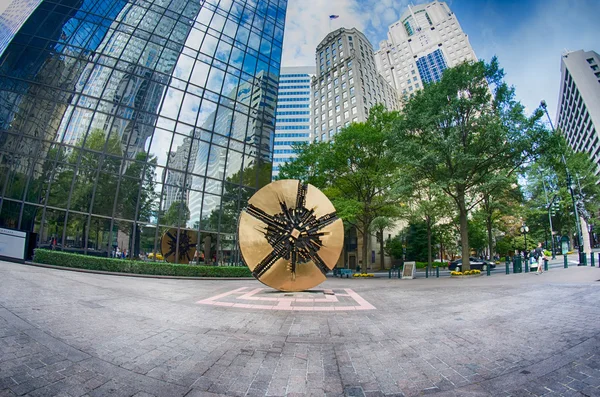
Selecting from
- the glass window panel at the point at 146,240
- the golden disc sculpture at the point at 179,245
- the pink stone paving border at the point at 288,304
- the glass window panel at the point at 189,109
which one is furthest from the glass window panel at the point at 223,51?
the pink stone paving border at the point at 288,304

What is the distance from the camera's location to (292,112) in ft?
309

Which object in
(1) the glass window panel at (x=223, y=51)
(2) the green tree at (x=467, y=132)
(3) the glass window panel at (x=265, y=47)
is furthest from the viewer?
(3) the glass window panel at (x=265, y=47)

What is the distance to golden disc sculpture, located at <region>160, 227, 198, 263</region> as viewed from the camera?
→ 20.3 m

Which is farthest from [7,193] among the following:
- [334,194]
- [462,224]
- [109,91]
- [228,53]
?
[462,224]

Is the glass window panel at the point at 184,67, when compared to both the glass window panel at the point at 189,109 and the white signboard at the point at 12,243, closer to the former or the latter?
the glass window panel at the point at 189,109

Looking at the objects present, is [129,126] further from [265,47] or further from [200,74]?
[265,47]

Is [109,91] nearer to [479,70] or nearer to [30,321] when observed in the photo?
[30,321]

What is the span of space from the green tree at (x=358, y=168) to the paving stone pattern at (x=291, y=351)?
56.2 feet

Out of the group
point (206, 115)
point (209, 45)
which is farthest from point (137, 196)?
point (209, 45)

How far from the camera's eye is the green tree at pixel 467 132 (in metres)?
18.2

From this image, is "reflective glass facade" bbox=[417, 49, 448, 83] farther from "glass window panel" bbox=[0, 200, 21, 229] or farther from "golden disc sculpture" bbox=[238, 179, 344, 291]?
"glass window panel" bbox=[0, 200, 21, 229]

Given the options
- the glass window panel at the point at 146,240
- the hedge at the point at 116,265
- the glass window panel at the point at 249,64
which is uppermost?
the glass window panel at the point at 249,64

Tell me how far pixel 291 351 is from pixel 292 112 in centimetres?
9620

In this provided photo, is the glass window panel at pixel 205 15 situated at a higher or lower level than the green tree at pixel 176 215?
higher
